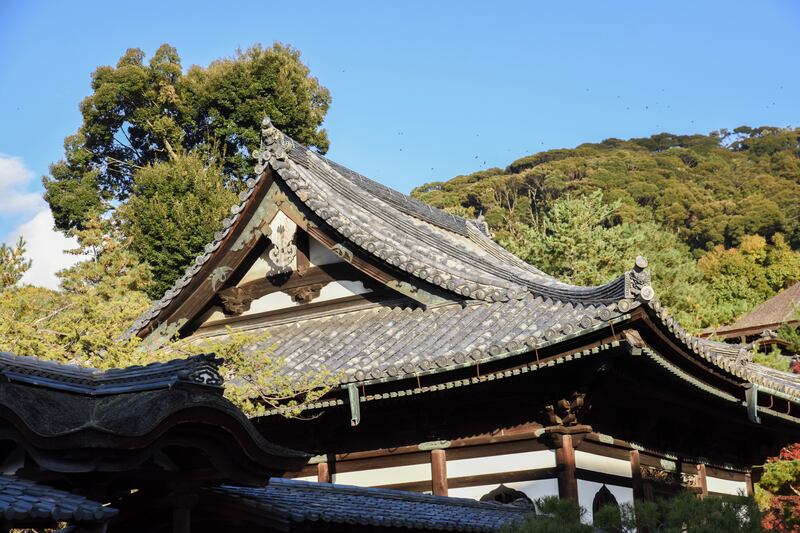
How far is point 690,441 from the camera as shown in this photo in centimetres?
1516

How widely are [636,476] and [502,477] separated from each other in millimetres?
2342

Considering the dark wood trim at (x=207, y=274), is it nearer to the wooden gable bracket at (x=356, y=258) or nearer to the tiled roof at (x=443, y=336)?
the wooden gable bracket at (x=356, y=258)

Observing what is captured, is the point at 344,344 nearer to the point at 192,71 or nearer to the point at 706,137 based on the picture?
the point at 192,71

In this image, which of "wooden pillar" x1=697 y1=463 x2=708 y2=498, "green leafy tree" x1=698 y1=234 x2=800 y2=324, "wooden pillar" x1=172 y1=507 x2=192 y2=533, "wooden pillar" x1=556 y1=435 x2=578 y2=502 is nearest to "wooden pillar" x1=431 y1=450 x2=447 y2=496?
"wooden pillar" x1=556 y1=435 x2=578 y2=502

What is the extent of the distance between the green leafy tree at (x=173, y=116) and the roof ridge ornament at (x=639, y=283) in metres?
30.1

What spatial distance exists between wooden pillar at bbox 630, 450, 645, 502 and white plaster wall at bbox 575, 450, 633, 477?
0.20 feet

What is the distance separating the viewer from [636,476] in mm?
13086

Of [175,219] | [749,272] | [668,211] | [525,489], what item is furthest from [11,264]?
[668,211]

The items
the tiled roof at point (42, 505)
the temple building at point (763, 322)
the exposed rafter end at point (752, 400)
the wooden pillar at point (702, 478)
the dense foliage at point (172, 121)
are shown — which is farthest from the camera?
the dense foliage at point (172, 121)

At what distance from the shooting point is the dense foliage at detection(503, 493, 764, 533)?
7621 mm

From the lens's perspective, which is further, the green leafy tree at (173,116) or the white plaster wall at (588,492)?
the green leafy tree at (173,116)

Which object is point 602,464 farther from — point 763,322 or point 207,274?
point 763,322

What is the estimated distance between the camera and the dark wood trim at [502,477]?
11.6 metres

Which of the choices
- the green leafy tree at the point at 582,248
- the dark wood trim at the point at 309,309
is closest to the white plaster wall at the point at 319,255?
the dark wood trim at the point at 309,309
